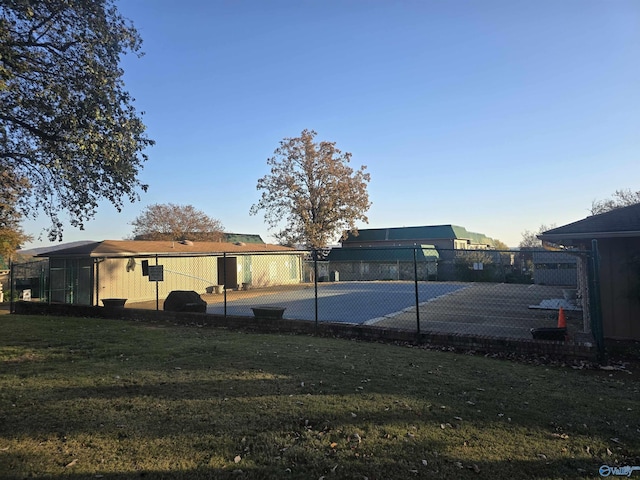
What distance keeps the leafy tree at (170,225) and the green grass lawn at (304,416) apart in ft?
140

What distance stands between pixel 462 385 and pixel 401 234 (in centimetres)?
5066

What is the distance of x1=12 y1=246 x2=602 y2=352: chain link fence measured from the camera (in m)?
11.2

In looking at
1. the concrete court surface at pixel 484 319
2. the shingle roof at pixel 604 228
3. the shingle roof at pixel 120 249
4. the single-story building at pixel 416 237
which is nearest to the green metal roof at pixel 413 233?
the single-story building at pixel 416 237

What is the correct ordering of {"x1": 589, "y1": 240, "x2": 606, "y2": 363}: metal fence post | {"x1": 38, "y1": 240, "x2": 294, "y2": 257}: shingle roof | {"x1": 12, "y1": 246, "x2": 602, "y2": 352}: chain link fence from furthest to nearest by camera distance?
{"x1": 38, "y1": 240, "x2": 294, "y2": 257}: shingle roof
{"x1": 12, "y1": 246, "x2": 602, "y2": 352}: chain link fence
{"x1": 589, "y1": 240, "x2": 606, "y2": 363}: metal fence post

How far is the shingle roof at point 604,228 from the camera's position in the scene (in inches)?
320

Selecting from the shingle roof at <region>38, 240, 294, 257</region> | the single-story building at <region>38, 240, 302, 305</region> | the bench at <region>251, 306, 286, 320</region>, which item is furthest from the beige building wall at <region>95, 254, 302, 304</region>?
the bench at <region>251, 306, 286, 320</region>

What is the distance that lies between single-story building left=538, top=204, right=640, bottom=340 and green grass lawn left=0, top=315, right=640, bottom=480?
2.82 meters

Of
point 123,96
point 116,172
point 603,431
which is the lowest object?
point 603,431

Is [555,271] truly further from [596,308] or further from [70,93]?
[70,93]

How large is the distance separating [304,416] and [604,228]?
7.75m

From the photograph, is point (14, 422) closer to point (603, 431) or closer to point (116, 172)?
point (603, 431)

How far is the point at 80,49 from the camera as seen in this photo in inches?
340

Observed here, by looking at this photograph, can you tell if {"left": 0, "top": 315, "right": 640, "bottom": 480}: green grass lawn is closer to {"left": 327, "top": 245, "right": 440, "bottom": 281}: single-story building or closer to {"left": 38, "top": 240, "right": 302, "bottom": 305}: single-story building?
{"left": 38, "top": 240, "right": 302, "bottom": 305}: single-story building

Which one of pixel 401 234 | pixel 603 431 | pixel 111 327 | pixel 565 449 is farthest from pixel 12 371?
pixel 401 234
